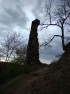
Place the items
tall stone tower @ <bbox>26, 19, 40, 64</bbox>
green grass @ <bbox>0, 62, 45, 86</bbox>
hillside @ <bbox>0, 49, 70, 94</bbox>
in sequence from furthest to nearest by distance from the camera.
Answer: tall stone tower @ <bbox>26, 19, 40, 64</bbox>
green grass @ <bbox>0, 62, 45, 86</bbox>
hillside @ <bbox>0, 49, 70, 94</bbox>

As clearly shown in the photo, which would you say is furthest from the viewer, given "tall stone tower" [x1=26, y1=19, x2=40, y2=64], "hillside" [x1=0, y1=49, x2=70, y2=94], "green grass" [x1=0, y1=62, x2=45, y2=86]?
"tall stone tower" [x1=26, y1=19, x2=40, y2=64]

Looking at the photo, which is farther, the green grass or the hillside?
the green grass

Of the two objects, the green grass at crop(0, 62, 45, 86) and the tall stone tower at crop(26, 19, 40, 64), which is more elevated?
the tall stone tower at crop(26, 19, 40, 64)

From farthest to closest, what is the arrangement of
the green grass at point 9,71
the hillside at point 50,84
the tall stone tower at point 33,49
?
the tall stone tower at point 33,49 → the green grass at point 9,71 → the hillside at point 50,84

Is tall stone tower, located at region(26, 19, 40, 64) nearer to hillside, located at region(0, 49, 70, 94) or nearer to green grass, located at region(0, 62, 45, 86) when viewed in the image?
green grass, located at region(0, 62, 45, 86)

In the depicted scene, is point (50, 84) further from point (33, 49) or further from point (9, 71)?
point (33, 49)

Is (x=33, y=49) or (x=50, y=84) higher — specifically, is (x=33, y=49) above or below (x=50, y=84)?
above

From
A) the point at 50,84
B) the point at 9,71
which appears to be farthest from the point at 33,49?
the point at 50,84

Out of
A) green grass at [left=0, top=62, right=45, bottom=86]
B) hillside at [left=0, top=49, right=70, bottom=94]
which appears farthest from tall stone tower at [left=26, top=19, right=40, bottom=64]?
hillside at [left=0, top=49, right=70, bottom=94]

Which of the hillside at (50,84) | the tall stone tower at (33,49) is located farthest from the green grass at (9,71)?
the tall stone tower at (33,49)

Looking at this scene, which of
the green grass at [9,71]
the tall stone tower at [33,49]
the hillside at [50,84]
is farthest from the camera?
the tall stone tower at [33,49]

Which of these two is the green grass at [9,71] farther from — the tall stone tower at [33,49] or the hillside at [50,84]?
the tall stone tower at [33,49]

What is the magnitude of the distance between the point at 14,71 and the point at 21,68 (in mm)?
2269

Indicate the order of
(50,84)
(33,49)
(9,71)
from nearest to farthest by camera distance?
(50,84) < (9,71) < (33,49)
